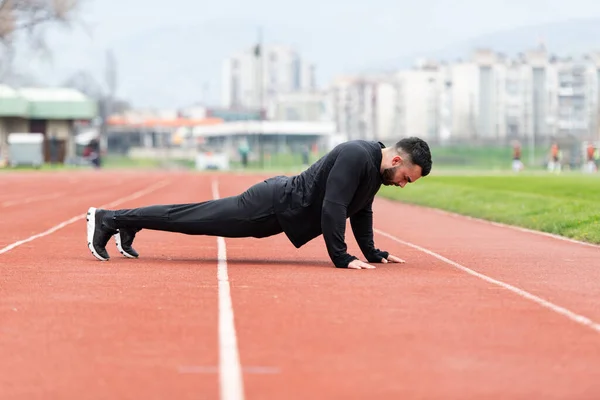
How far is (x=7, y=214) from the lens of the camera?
2595cm

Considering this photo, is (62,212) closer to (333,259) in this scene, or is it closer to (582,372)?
(333,259)

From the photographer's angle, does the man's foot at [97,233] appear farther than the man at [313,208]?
Yes

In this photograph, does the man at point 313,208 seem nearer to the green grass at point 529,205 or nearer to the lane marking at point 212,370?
the lane marking at point 212,370

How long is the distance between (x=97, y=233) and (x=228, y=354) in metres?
6.38

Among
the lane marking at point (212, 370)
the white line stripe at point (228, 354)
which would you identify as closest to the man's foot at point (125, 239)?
the white line stripe at point (228, 354)

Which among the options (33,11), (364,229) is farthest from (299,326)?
(33,11)

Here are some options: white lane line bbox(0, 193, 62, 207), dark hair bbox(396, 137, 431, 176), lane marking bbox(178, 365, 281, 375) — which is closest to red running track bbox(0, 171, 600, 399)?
lane marking bbox(178, 365, 281, 375)

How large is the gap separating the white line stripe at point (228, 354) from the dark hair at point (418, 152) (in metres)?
2.43

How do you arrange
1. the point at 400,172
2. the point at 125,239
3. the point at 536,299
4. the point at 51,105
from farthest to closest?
the point at 51,105, the point at 125,239, the point at 400,172, the point at 536,299

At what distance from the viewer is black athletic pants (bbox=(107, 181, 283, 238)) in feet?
44.0

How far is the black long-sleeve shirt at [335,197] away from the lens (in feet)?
42.6

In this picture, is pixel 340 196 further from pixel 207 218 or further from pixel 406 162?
pixel 207 218

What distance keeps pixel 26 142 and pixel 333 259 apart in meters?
81.4

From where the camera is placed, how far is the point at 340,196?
42.6 ft
